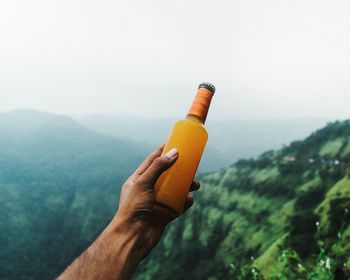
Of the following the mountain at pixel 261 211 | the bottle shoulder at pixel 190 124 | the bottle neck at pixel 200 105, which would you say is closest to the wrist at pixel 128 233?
the bottle shoulder at pixel 190 124

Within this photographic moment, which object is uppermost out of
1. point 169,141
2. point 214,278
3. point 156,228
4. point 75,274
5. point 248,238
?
point 169,141

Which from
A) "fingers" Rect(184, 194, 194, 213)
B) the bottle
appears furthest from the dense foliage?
the bottle

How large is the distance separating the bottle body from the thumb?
79 millimetres

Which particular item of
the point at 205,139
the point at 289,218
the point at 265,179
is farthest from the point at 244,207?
the point at 205,139

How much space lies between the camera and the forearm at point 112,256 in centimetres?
215

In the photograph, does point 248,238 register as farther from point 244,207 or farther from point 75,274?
point 75,274

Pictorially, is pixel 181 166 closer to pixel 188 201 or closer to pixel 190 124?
pixel 190 124

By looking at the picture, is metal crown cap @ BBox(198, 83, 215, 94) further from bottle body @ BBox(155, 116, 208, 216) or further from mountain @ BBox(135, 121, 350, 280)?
mountain @ BBox(135, 121, 350, 280)

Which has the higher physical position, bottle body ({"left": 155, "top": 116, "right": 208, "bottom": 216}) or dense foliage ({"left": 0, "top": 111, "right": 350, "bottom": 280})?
bottle body ({"left": 155, "top": 116, "right": 208, "bottom": 216})

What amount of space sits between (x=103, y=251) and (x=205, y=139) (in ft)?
3.08

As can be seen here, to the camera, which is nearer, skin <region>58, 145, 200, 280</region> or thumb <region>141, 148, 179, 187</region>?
skin <region>58, 145, 200, 280</region>

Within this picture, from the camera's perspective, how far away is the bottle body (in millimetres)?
2570

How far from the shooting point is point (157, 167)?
248 cm

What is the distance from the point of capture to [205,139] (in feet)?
9.04
